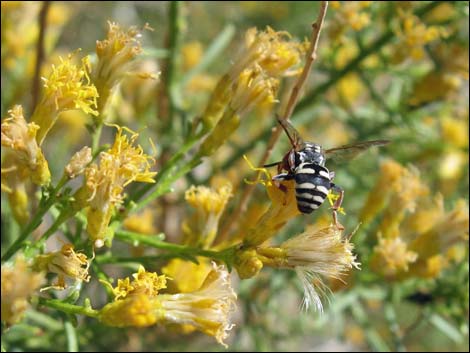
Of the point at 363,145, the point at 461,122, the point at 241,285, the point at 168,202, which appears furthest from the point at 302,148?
the point at 461,122

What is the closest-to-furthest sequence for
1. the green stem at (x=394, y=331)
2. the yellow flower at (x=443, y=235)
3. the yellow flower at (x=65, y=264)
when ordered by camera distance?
the yellow flower at (x=65, y=264) < the yellow flower at (x=443, y=235) < the green stem at (x=394, y=331)

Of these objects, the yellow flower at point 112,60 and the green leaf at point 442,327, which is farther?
the green leaf at point 442,327

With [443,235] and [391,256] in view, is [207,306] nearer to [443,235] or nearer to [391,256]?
[391,256]

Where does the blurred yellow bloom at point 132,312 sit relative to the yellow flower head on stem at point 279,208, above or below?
below

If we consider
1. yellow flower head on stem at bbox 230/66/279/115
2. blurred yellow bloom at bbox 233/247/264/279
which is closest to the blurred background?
yellow flower head on stem at bbox 230/66/279/115

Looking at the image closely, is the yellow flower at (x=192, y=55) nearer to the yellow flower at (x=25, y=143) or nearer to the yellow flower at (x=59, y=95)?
the yellow flower at (x=59, y=95)

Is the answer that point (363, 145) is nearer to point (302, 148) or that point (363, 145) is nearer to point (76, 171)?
point (302, 148)

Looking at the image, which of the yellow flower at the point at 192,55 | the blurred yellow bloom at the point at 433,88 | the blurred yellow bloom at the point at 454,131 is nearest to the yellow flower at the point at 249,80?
the blurred yellow bloom at the point at 433,88

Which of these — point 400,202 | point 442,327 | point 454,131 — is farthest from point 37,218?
point 454,131
